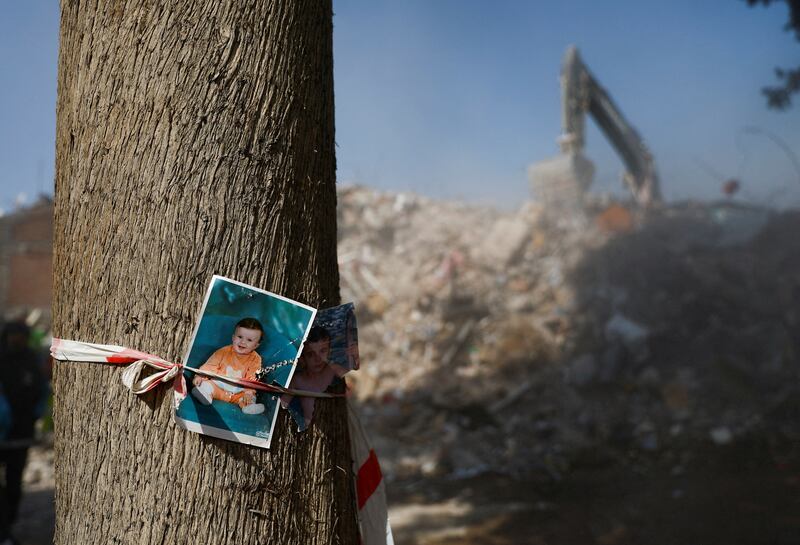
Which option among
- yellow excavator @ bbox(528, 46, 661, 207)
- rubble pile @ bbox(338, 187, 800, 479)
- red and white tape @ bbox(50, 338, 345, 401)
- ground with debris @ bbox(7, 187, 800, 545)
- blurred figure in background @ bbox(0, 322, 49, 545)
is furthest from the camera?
yellow excavator @ bbox(528, 46, 661, 207)

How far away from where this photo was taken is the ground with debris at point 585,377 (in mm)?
4820

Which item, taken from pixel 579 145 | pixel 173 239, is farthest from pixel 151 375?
pixel 579 145

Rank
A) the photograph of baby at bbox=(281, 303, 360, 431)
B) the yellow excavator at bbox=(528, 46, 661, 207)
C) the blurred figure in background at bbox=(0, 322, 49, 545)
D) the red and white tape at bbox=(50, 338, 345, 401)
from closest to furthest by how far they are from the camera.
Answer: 1. the red and white tape at bbox=(50, 338, 345, 401)
2. the photograph of baby at bbox=(281, 303, 360, 431)
3. the blurred figure in background at bbox=(0, 322, 49, 545)
4. the yellow excavator at bbox=(528, 46, 661, 207)

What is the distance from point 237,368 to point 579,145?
1185cm

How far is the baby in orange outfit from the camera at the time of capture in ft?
3.90

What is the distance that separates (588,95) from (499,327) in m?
6.24

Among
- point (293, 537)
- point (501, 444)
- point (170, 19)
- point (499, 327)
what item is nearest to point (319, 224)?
point (170, 19)

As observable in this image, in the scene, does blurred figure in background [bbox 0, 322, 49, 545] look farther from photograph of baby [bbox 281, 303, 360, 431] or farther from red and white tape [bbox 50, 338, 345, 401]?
photograph of baby [bbox 281, 303, 360, 431]

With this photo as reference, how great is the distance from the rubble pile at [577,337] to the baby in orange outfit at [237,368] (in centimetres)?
540

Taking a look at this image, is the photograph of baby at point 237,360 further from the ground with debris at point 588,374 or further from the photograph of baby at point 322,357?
the ground with debris at point 588,374

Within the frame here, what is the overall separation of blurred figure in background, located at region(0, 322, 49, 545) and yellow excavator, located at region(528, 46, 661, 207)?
9.75 m

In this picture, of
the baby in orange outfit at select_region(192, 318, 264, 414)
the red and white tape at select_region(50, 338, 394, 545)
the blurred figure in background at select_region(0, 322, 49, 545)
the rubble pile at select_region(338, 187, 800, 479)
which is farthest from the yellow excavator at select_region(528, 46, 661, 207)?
the baby in orange outfit at select_region(192, 318, 264, 414)

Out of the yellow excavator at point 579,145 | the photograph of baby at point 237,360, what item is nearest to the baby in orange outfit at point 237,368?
the photograph of baby at point 237,360

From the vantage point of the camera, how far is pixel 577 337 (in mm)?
8555
